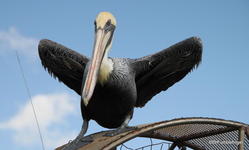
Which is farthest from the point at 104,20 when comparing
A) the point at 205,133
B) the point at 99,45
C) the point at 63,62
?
the point at 205,133

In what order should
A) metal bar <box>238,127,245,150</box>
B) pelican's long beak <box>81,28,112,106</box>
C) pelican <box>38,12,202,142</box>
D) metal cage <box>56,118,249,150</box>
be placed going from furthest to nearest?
pelican <box>38,12,202,142</box> → metal bar <box>238,127,245,150</box> → pelican's long beak <box>81,28,112,106</box> → metal cage <box>56,118,249,150</box>

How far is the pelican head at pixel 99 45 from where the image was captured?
5.04m

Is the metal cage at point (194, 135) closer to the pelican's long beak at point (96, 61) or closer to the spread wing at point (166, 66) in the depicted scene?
the pelican's long beak at point (96, 61)

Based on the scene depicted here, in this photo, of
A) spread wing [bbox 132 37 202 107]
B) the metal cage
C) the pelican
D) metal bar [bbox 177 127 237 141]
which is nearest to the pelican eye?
the pelican

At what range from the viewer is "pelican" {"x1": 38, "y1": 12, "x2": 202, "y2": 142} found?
5574 mm

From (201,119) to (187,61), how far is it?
203cm

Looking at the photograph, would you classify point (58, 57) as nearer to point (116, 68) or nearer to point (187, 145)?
point (116, 68)

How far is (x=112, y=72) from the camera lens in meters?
5.65

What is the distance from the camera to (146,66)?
6.27 m

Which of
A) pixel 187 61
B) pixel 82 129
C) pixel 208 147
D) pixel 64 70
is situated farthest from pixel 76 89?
pixel 208 147

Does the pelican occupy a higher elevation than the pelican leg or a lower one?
higher

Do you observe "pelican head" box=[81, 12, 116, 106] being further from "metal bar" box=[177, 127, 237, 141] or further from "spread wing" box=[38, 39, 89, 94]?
"metal bar" box=[177, 127, 237, 141]

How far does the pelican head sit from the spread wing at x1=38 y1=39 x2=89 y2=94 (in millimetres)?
679

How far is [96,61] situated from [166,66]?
1.45 metres
